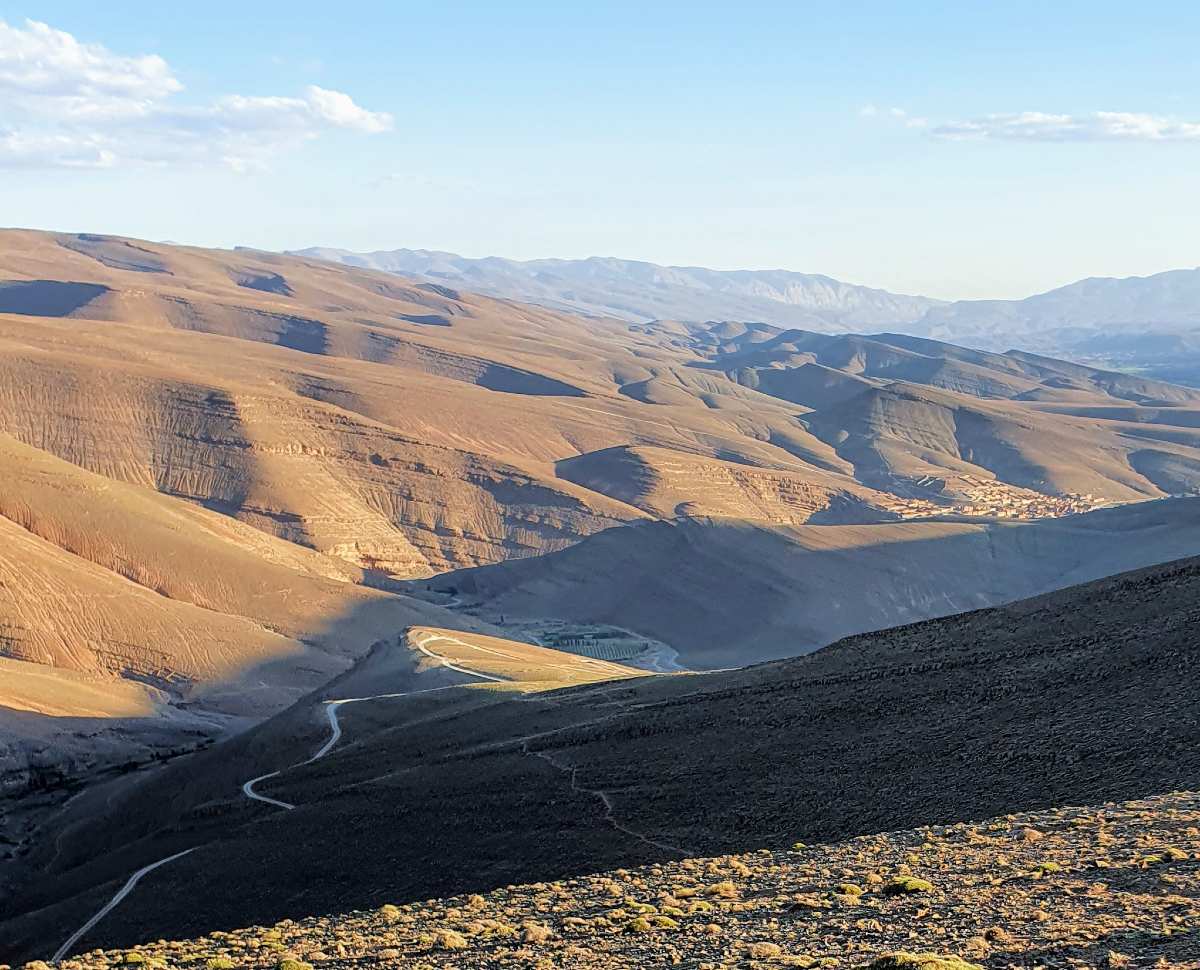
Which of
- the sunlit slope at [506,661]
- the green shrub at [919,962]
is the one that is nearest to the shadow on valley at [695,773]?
the green shrub at [919,962]

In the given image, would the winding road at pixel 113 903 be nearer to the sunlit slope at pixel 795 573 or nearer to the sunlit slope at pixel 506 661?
the sunlit slope at pixel 506 661

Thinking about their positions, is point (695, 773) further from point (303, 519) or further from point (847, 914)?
point (303, 519)

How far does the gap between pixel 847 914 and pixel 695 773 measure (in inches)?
650

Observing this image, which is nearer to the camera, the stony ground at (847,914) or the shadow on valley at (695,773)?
the stony ground at (847,914)

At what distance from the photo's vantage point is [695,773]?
1453 inches

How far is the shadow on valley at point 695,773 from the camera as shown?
3133cm

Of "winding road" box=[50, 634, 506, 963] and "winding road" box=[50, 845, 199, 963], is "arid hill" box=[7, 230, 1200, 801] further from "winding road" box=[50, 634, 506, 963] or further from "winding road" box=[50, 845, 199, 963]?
"winding road" box=[50, 845, 199, 963]

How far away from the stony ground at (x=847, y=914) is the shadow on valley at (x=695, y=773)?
11.8ft

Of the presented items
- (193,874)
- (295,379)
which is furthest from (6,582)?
(295,379)

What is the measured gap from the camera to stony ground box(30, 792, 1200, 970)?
691 inches

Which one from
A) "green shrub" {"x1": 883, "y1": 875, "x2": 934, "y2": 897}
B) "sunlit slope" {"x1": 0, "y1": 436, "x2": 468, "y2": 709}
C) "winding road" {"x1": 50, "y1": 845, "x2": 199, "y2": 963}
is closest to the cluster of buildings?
"sunlit slope" {"x1": 0, "y1": 436, "x2": 468, "y2": 709}

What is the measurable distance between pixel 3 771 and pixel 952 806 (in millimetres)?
45655

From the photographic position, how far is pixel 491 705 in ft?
177

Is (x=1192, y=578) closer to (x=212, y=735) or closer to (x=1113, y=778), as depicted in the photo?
(x=1113, y=778)
